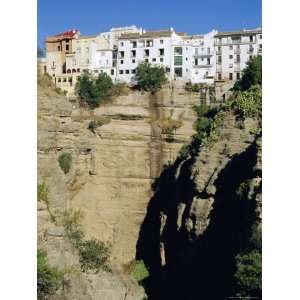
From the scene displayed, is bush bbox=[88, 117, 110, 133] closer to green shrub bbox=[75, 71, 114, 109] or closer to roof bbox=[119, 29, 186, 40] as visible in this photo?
green shrub bbox=[75, 71, 114, 109]

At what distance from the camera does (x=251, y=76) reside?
923cm

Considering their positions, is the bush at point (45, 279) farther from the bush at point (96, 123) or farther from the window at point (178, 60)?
the window at point (178, 60)

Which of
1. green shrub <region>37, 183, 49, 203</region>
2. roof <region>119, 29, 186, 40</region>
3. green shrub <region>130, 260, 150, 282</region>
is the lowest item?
green shrub <region>130, 260, 150, 282</region>

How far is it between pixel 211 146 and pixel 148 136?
1826mm

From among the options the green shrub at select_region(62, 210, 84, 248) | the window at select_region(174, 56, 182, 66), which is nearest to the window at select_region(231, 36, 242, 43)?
the window at select_region(174, 56, 182, 66)

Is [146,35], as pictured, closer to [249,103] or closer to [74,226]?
[249,103]

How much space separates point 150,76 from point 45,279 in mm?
3960

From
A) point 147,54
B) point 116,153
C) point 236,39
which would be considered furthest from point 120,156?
point 236,39

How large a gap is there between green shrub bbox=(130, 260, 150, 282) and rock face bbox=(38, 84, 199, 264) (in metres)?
0.13

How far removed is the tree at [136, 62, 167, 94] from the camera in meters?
10.1

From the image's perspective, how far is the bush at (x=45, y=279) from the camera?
23.2 ft

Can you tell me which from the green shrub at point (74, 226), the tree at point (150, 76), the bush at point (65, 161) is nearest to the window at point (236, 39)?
the tree at point (150, 76)

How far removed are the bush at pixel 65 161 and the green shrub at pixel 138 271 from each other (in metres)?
1.64
